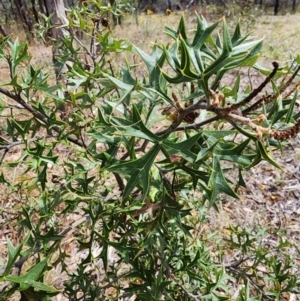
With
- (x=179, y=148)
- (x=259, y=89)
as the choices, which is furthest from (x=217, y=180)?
(x=259, y=89)

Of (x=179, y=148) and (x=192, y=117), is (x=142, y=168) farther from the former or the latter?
(x=192, y=117)

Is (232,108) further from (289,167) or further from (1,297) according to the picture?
(289,167)

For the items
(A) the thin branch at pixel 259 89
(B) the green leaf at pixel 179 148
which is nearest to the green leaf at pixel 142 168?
(B) the green leaf at pixel 179 148

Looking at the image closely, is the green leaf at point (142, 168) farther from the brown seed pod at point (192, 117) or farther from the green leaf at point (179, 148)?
the brown seed pod at point (192, 117)

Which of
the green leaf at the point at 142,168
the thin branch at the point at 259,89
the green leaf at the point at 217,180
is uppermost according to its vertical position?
the thin branch at the point at 259,89

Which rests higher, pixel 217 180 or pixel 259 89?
pixel 259 89

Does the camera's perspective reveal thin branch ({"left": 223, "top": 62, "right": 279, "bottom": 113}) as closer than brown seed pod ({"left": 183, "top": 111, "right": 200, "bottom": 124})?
Yes

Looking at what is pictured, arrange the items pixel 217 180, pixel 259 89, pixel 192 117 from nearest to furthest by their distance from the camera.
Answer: pixel 259 89
pixel 217 180
pixel 192 117

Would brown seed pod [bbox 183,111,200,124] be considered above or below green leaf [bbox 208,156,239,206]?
above

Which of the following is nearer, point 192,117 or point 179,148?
point 179,148

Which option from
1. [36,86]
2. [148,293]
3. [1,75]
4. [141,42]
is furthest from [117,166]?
[141,42]

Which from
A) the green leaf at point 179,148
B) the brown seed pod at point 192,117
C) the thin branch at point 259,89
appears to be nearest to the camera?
the thin branch at point 259,89

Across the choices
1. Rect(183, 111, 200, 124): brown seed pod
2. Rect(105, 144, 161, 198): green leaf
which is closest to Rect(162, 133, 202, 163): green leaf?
Rect(105, 144, 161, 198): green leaf

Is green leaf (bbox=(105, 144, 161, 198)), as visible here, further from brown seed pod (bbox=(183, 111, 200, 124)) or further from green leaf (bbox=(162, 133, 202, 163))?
brown seed pod (bbox=(183, 111, 200, 124))
